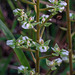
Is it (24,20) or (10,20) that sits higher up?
(24,20)

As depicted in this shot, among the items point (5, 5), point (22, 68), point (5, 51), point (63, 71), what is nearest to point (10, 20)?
point (5, 5)

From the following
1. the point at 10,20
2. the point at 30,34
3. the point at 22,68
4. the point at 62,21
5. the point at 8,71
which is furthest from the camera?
the point at 10,20

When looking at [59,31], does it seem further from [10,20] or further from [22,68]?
[22,68]

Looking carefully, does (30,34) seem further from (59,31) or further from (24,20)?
(24,20)

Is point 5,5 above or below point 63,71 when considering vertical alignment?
above

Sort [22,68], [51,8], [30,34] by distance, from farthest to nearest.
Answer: [30,34]
[22,68]
[51,8]

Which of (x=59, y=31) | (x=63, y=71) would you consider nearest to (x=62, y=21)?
(x=59, y=31)

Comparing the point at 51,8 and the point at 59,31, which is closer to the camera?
the point at 51,8

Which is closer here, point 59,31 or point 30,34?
point 30,34

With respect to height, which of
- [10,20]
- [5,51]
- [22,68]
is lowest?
[5,51]
